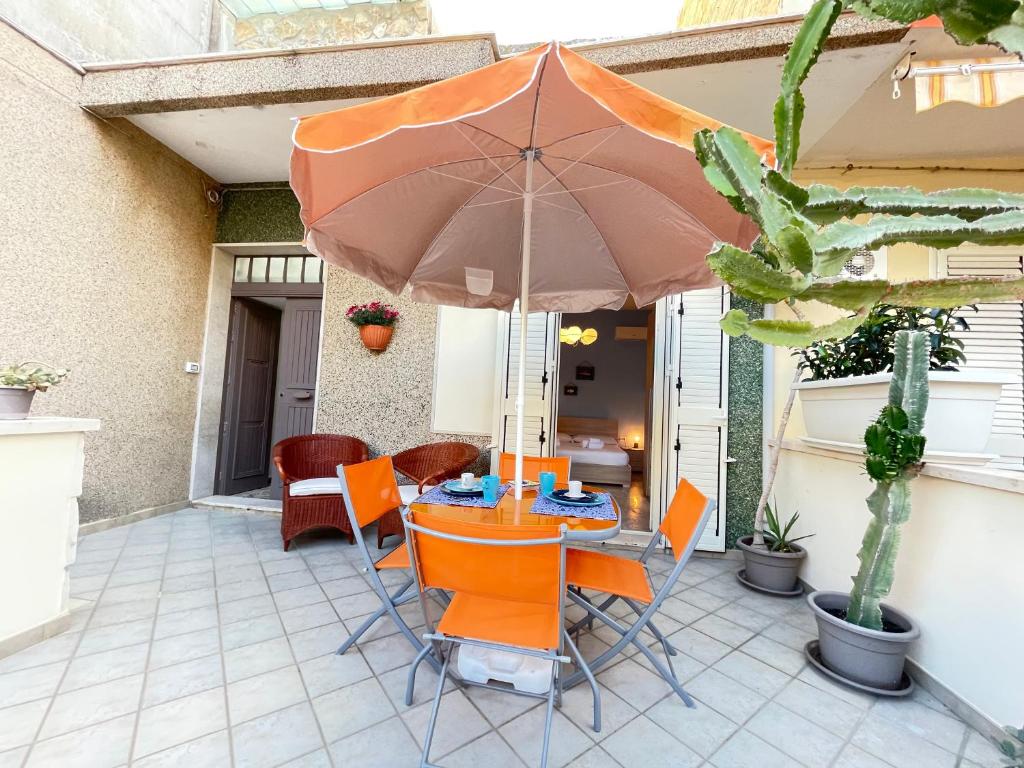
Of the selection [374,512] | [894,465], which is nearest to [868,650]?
[894,465]

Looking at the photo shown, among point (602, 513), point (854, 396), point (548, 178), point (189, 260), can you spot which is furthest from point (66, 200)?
point (854, 396)

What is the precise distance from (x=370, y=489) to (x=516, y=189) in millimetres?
1687

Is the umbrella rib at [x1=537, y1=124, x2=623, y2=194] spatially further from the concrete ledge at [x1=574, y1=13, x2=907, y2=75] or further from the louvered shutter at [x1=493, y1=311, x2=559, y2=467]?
the louvered shutter at [x1=493, y1=311, x2=559, y2=467]

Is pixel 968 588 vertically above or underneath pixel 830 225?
underneath

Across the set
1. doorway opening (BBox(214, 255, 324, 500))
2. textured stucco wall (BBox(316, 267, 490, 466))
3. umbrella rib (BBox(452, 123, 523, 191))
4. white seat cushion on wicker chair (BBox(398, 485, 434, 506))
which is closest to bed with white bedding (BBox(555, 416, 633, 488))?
textured stucco wall (BBox(316, 267, 490, 466))

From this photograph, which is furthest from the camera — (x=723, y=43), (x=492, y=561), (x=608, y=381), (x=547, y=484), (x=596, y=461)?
(x=608, y=381)

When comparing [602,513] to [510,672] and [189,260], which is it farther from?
[189,260]

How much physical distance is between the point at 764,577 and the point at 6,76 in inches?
240

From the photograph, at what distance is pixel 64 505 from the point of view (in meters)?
1.98

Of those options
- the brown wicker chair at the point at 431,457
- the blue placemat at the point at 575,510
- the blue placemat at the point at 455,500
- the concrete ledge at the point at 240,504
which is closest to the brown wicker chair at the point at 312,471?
the brown wicker chair at the point at 431,457

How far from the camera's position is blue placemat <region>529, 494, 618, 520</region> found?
167cm

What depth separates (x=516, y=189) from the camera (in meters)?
2.17

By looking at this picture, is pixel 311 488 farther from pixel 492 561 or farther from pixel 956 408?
pixel 956 408

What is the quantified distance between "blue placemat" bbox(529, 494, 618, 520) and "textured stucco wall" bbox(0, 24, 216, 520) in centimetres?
380
